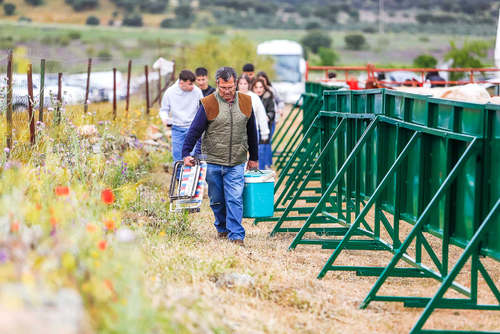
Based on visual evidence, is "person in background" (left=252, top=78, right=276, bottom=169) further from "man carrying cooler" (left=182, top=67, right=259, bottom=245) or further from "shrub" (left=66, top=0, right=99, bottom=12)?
"shrub" (left=66, top=0, right=99, bottom=12)

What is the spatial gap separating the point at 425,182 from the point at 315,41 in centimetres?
8996

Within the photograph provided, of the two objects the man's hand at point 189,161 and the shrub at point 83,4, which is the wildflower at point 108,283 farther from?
the shrub at point 83,4

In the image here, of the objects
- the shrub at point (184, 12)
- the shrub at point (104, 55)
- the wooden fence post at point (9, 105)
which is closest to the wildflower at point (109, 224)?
the wooden fence post at point (9, 105)

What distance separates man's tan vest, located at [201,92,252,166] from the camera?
285 inches

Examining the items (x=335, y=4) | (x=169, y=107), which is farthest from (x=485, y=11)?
(x=169, y=107)

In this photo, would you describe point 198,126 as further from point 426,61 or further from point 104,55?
point 104,55

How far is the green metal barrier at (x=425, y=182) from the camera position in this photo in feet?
16.2

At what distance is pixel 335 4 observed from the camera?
12712cm

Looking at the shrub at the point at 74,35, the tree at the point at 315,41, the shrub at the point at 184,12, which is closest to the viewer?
the shrub at the point at 74,35

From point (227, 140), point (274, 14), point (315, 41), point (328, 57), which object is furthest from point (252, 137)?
point (274, 14)

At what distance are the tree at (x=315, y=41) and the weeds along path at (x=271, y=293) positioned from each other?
→ 87.8 metres

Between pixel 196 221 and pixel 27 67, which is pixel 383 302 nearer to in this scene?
pixel 196 221

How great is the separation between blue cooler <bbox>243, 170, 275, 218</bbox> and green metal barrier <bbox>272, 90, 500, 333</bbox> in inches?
17.6

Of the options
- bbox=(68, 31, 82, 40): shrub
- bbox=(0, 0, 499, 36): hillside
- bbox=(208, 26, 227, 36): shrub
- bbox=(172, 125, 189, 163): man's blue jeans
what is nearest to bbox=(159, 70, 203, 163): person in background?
bbox=(172, 125, 189, 163): man's blue jeans
